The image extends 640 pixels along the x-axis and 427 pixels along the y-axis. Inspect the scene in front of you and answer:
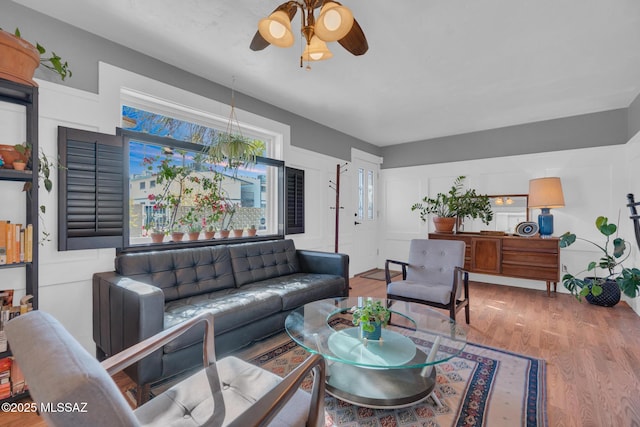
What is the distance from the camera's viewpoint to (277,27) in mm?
1624

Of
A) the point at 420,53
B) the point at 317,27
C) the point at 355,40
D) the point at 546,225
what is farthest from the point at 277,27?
the point at 546,225

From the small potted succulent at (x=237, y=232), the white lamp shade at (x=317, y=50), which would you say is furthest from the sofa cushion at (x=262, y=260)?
the white lamp shade at (x=317, y=50)

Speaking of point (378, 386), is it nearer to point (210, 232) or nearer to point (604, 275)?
point (210, 232)

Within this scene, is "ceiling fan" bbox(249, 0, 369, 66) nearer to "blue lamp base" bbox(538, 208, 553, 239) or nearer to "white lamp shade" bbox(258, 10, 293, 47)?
"white lamp shade" bbox(258, 10, 293, 47)

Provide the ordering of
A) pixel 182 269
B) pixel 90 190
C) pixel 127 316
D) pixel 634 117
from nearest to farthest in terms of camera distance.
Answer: pixel 127 316
pixel 90 190
pixel 182 269
pixel 634 117

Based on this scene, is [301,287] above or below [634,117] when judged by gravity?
below

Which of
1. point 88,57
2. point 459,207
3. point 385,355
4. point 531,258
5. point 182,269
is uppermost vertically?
point 88,57

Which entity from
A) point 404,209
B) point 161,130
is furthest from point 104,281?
point 404,209

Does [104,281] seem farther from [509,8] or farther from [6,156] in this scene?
[509,8]

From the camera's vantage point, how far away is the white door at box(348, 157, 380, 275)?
5.42 metres

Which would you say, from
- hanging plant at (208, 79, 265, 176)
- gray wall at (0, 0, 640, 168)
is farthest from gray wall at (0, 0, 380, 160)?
hanging plant at (208, 79, 265, 176)

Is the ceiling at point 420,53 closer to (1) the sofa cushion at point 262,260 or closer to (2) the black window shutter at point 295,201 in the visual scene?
(2) the black window shutter at point 295,201

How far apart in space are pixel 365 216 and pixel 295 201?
2.08 meters

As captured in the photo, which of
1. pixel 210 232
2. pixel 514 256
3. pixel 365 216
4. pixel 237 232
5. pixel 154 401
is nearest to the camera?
pixel 154 401
